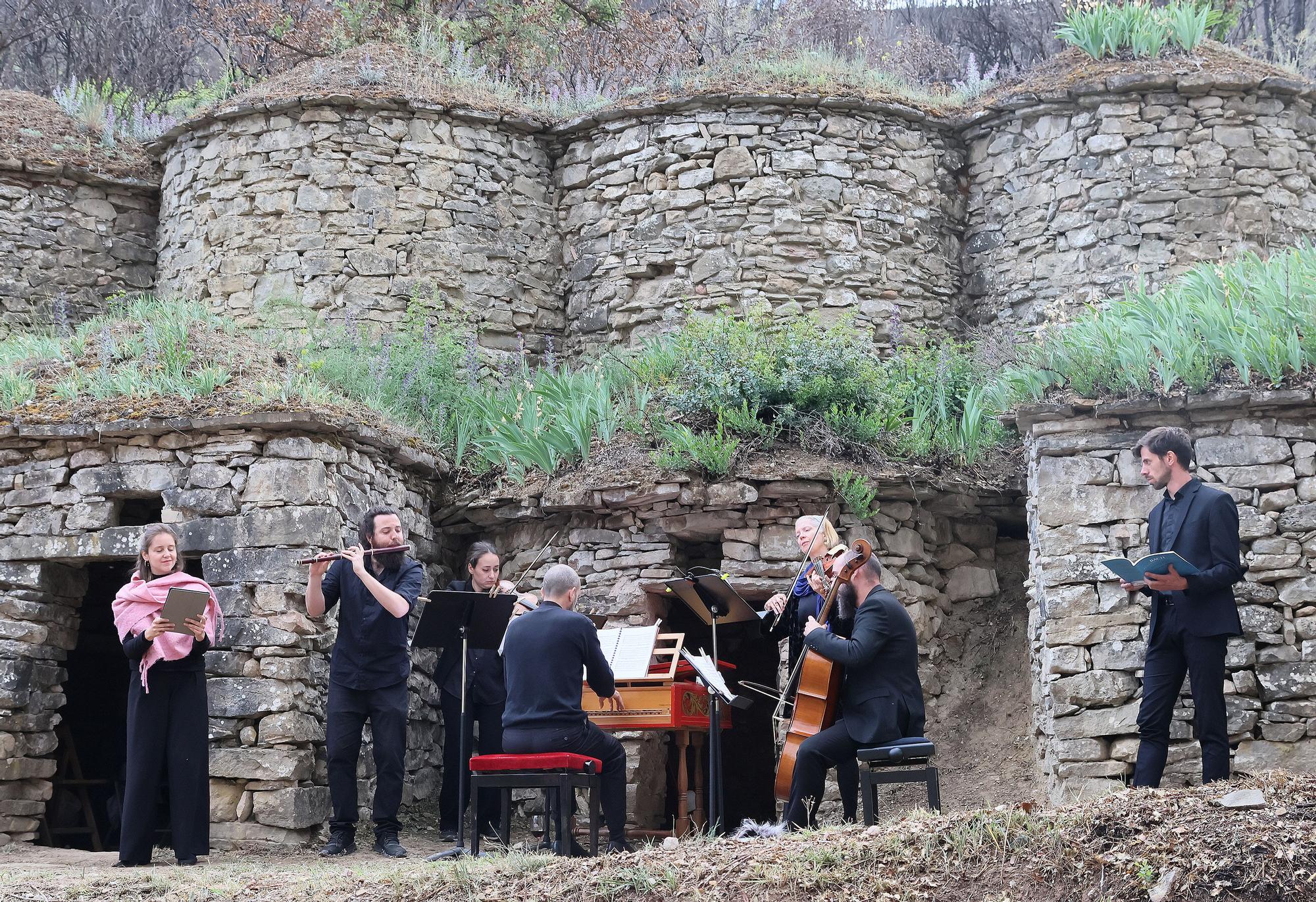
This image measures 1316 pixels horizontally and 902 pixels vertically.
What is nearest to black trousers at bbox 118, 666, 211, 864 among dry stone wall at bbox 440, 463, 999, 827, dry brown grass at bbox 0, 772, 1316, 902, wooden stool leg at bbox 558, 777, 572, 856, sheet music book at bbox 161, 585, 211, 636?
sheet music book at bbox 161, 585, 211, 636

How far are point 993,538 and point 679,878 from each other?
553cm

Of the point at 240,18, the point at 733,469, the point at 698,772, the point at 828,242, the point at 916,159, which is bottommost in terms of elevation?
the point at 698,772

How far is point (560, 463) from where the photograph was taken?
9.71m

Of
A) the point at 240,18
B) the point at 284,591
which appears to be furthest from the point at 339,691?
the point at 240,18

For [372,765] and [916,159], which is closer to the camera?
[372,765]

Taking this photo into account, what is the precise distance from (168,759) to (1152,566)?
4.92 m

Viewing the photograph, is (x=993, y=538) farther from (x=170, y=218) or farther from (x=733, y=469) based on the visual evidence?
(x=170, y=218)

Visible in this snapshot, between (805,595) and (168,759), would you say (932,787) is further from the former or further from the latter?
(168,759)

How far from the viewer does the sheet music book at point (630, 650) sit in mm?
7504

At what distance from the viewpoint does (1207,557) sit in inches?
255

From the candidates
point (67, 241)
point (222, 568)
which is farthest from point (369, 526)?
point (67, 241)

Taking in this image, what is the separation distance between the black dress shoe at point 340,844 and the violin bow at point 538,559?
209 cm

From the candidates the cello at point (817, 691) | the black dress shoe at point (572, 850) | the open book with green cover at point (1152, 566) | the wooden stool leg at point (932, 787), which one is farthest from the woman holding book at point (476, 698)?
the open book with green cover at point (1152, 566)

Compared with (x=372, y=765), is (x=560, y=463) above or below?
above
